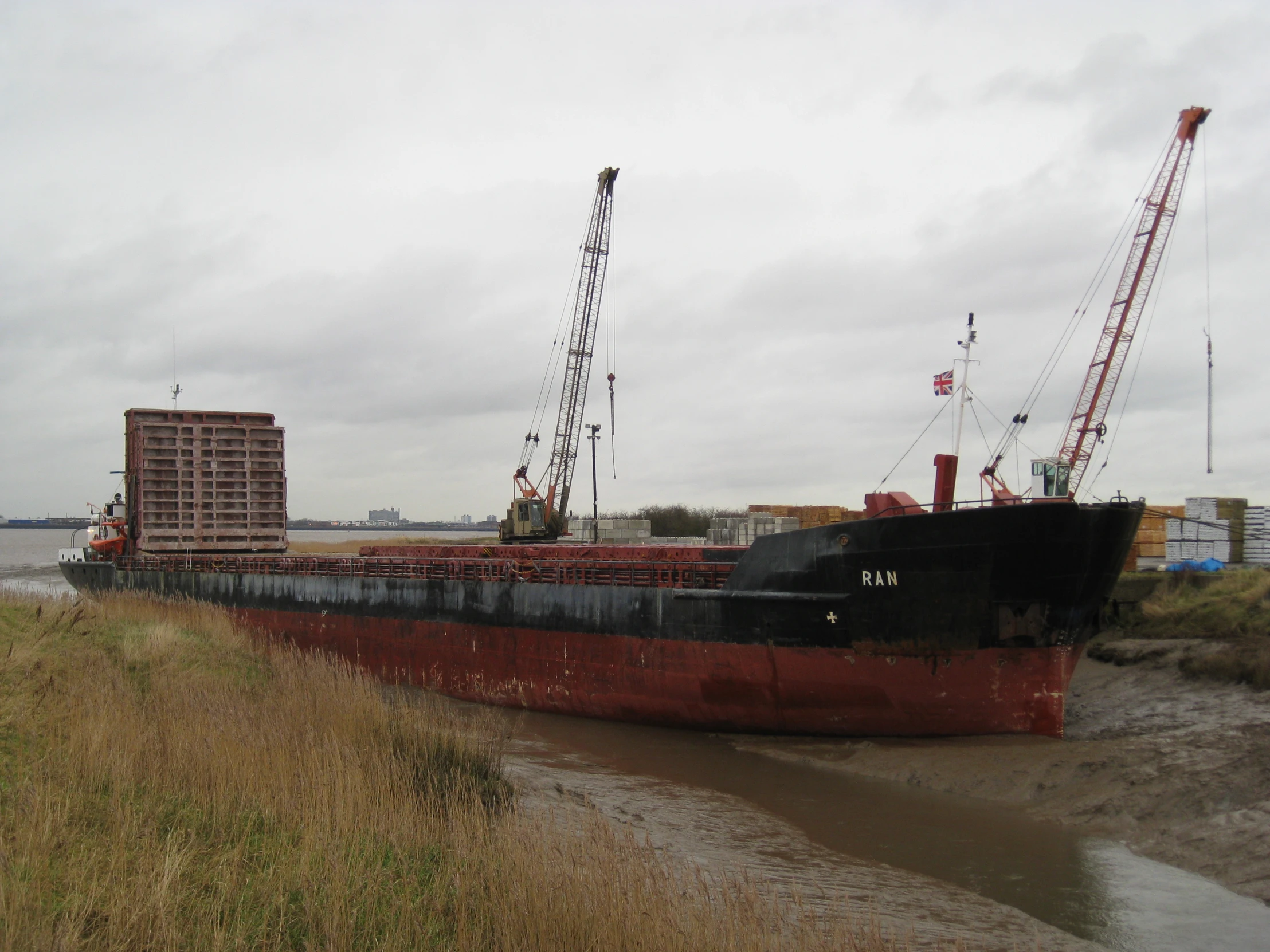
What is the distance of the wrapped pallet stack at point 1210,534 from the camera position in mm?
26547

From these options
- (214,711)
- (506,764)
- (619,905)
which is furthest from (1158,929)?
(214,711)

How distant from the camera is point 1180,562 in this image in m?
23.7

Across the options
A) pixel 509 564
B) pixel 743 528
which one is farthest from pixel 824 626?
pixel 743 528

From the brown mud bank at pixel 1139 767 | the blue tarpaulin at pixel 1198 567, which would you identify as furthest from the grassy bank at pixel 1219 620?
the blue tarpaulin at pixel 1198 567

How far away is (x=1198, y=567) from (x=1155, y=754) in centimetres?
1426

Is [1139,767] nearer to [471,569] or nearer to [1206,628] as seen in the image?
[1206,628]

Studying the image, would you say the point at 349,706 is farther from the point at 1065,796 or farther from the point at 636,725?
the point at 1065,796

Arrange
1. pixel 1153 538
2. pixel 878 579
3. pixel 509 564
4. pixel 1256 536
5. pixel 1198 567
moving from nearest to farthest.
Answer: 1. pixel 878 579
2. pixel 509 564
3. pixel 1198 567
4. pixel 1256 536
5. pixel 1153 538

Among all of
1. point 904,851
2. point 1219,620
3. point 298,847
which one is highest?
point 1219,620

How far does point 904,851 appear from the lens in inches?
362

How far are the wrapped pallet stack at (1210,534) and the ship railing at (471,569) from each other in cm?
1802

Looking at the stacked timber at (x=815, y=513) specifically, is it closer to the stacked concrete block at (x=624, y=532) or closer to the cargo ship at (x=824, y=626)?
the stacked concrete block at (x=624, y=532)

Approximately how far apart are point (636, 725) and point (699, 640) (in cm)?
218

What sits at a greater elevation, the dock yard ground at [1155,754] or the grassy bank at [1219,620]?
the grassy bank at [1219,620]
